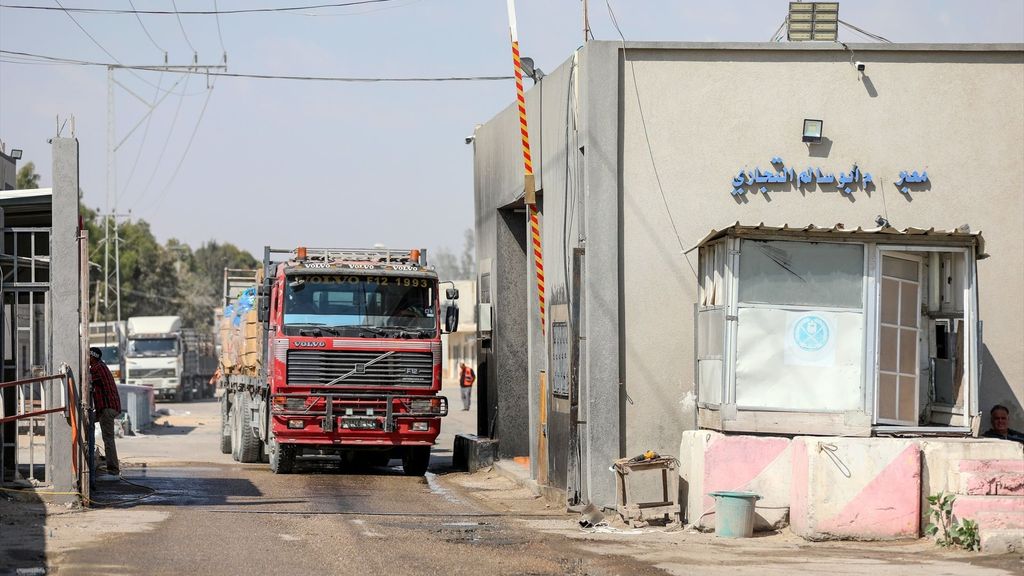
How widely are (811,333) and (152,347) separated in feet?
155

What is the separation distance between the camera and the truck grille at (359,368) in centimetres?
1945

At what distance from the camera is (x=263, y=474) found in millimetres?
20953

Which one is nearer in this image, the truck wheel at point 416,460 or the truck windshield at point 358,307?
the truck windshield at point 358,307

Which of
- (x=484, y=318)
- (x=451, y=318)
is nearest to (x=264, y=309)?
(x=451, y=318)

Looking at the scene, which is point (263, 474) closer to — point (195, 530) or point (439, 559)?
point (195, 530)

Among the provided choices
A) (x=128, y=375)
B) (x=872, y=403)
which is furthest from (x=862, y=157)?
(x=128, y=375)

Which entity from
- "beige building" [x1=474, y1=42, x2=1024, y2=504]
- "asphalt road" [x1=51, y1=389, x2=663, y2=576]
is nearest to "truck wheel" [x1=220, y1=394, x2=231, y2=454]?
"asphalt road" [x1=51, y1=389, x2=663, y2=576]

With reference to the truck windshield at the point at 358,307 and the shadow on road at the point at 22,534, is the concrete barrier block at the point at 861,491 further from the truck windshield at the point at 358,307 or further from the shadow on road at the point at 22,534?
the truck windshield at the point at 358,307

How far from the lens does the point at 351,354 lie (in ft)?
64.1

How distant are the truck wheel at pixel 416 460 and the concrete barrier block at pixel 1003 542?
1030cm

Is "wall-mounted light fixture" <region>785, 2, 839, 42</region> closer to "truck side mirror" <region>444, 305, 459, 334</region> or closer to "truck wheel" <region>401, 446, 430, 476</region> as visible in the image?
"truck side mirror" <region>444, 305, 459, 334</region>

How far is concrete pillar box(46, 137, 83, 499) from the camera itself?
14586 millimetres

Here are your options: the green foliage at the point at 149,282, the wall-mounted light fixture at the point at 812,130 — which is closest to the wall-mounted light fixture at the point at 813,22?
the wall-mounted light fixture at the point at 812,130

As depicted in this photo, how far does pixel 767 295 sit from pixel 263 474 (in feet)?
33.4
